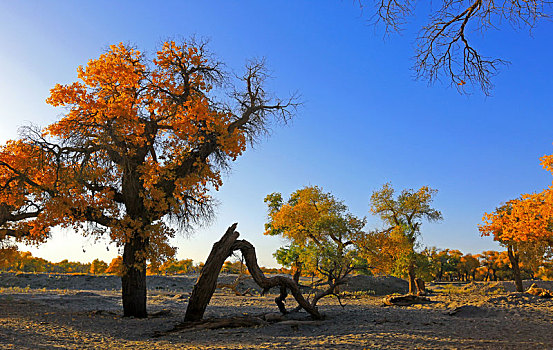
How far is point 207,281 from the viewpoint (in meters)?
11.5

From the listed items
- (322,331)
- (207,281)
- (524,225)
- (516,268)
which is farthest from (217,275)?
(516,268)

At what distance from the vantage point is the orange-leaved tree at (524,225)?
1855 centimetres

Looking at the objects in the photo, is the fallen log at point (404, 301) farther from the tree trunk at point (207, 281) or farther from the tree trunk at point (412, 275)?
the tree trunk at point (412, 275)

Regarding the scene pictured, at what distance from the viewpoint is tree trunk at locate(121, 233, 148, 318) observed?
14.0 m

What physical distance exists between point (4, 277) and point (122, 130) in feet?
101

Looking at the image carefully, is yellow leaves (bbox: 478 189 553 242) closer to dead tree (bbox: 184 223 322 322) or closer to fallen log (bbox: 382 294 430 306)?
fallen log (bbox: 382 294 430 306)

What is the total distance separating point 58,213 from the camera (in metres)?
12.9

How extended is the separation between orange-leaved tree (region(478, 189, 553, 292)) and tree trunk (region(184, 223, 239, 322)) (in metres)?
14.9

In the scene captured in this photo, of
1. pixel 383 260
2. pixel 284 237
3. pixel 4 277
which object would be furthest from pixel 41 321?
pixel 4 277

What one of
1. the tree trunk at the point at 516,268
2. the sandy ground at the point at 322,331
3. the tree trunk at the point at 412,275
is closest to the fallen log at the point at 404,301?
the sandy ground at the point at 322,331

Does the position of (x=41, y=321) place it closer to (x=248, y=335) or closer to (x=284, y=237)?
(x=248, y=335)

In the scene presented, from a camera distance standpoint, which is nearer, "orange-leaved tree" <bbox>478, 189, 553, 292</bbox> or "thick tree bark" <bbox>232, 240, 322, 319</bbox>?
"thick tree bark" <bbox>232, 240, 322, 319</bbox>

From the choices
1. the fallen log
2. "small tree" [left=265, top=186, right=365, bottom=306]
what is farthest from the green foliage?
the fallen log

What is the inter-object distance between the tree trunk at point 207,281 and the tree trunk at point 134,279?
11.3 feet
